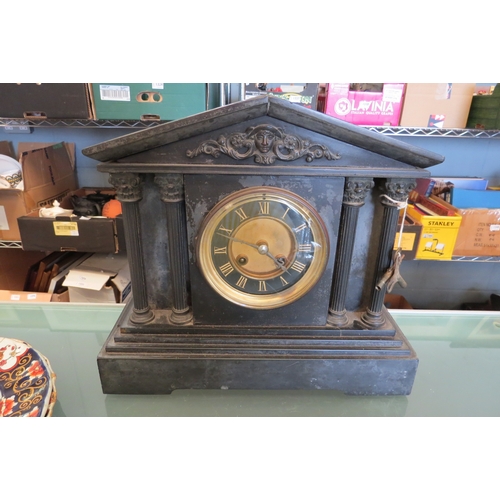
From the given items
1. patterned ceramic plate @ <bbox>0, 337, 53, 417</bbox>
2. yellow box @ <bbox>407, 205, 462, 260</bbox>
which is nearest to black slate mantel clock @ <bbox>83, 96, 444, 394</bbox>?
patterned ceramic plate @ <bbox>0, 337, 53, 417</bbox>

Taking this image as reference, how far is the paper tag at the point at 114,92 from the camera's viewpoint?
4.80 ft

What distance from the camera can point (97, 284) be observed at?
62.4 inches

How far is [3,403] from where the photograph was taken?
796 mm

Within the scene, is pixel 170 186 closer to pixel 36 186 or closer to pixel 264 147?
pixel 264 147

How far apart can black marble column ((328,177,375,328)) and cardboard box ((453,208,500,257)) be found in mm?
1004

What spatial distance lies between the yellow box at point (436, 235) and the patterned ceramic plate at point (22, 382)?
1466 millimetres

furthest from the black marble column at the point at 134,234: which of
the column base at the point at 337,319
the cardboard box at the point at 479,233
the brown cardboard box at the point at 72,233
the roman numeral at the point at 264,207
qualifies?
the cardboard box at the point at 479,233

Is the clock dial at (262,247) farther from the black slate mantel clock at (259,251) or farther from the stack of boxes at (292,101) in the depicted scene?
the stack of boxes at (292,101)

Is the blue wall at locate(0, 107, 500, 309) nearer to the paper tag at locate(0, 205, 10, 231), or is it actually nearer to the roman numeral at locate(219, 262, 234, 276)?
the paper tag at locate(0, 205, 10, 231)

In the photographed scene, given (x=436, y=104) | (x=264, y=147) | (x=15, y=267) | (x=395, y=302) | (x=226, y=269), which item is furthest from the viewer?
(x=395, y=302)

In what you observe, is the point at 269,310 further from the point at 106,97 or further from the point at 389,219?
the point at 106,97

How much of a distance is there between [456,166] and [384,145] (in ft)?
4.86

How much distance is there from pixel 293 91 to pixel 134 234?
943 millimetres

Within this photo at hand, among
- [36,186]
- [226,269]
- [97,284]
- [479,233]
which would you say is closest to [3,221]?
[36,186]
